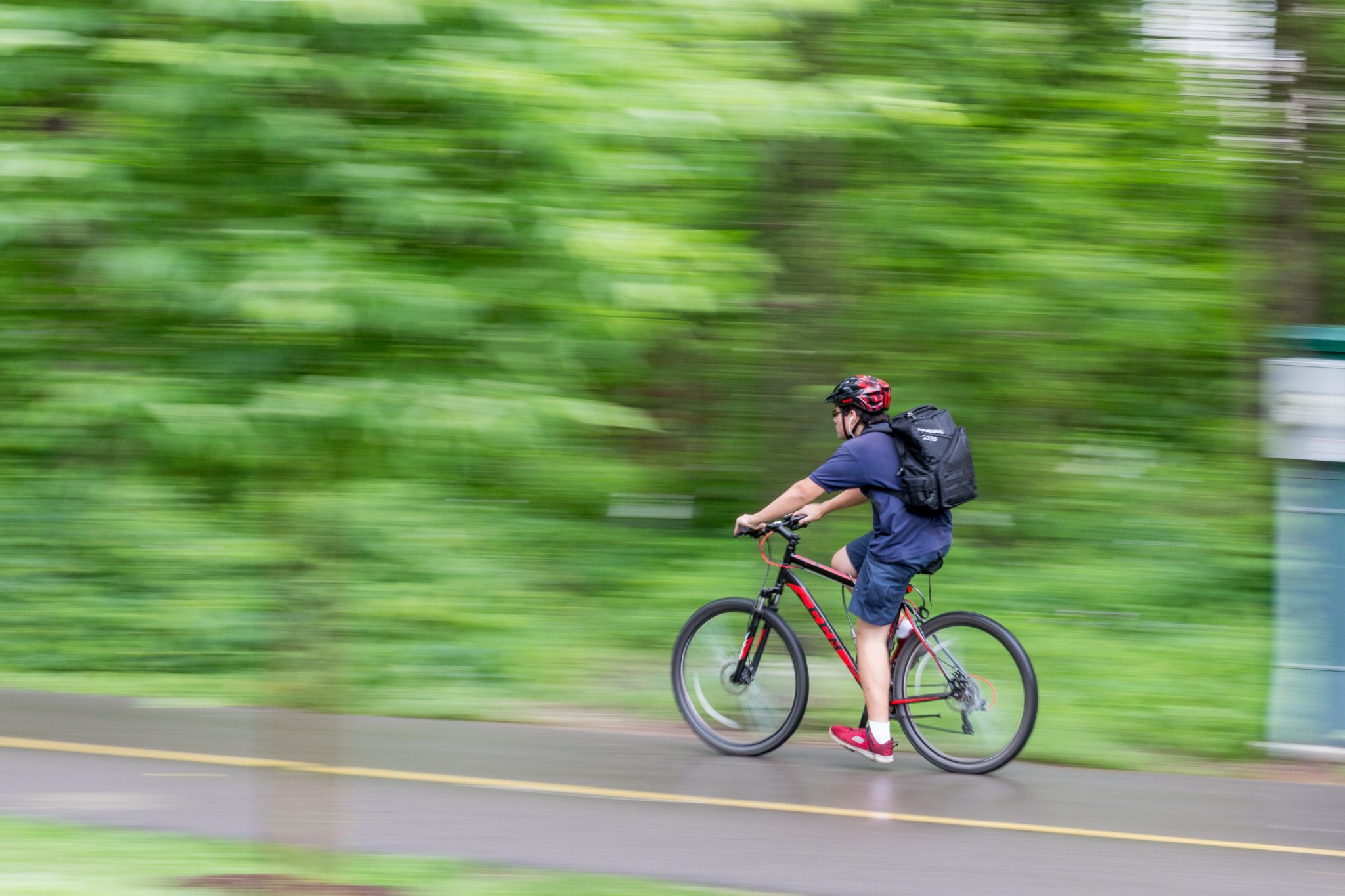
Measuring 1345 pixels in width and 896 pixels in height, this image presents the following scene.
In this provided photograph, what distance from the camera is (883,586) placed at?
20.6 feet

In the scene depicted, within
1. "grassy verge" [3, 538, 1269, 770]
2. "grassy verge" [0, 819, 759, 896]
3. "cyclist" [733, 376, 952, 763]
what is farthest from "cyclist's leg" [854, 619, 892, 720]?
"grassy verge" [0, 819, 759, 896]

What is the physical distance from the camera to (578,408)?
397 centimetres

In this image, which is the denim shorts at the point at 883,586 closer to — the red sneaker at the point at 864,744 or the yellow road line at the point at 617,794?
the red sneaker at the point at 864,744

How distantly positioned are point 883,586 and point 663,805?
1.44 m

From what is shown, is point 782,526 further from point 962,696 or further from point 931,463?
point 962,696

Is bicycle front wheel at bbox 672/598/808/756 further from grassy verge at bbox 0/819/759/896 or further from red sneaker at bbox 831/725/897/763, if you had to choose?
grassy verge at bbox 0/819/759/896

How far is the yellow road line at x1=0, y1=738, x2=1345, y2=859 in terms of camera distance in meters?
5.50

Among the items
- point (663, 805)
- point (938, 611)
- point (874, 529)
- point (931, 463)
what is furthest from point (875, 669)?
point (938, 611)

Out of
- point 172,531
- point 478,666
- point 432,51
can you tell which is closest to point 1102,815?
point 478,666

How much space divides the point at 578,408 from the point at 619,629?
15.4 feet

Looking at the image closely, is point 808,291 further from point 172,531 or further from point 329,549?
point 329,549

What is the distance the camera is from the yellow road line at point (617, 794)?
550 centimetres

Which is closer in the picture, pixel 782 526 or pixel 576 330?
pixel 576 330

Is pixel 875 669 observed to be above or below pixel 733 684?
above
